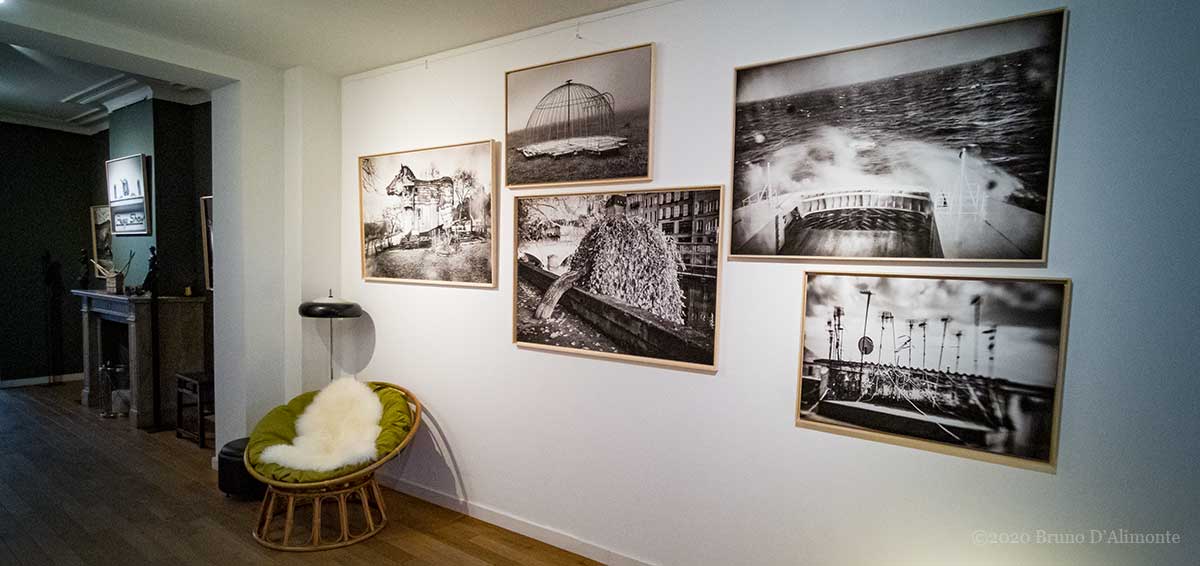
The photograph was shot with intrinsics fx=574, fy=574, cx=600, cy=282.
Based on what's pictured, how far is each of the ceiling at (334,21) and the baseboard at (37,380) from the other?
18.2 ft

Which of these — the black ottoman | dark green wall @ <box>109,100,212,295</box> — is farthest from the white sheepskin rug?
dark green wall @ <box>109,100,212,295</box>

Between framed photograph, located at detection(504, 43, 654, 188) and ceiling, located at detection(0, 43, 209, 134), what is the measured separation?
11.9 feet

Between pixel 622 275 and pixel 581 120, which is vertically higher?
pixel 581 120

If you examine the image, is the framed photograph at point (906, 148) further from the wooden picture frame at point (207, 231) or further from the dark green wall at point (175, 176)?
the dark green wall at point (175, 176)

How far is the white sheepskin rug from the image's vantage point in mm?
3006

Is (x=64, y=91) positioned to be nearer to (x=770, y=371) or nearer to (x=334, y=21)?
(x=334, y=21)

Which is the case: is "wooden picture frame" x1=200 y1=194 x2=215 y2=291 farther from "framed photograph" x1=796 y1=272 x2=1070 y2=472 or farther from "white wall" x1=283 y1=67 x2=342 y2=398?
"framed photograph" x1=796 y1=272 x2=1070 y2=472

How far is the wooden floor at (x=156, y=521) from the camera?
9.61 feet

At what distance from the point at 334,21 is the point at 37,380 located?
6533mm

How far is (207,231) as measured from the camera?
5168mm

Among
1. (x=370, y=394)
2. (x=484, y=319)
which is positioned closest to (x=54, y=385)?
(x=370, y=394)

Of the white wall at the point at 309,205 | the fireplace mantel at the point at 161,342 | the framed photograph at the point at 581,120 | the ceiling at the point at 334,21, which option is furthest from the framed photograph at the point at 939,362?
the fireplace mantel at the point at 161,342

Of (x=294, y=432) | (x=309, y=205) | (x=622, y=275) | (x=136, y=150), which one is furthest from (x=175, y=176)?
(x=622, y=275)

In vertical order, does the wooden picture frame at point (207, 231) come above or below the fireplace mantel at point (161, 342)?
above
